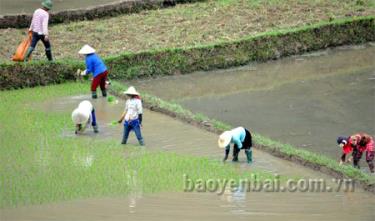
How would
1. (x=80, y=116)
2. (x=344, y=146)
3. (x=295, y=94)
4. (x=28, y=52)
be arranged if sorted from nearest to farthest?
(x=344, y=146) < (x=80, y=116) < (x=295, y=94) < (x=28, y=52)

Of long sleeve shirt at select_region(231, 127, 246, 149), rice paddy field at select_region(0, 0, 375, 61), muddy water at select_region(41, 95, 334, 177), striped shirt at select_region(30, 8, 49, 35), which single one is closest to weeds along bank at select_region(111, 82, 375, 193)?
muddy water at select_region(41, 95, 334, 177)

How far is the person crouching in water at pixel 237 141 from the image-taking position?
1323 cm

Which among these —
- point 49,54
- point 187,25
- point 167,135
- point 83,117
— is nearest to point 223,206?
point 167,135

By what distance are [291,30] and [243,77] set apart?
7.04 feet

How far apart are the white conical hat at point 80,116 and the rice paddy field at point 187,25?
4.65 meters

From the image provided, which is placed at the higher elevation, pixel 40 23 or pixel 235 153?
pixel 40 23

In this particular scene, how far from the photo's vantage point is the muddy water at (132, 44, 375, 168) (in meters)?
15.7

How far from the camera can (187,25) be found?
→ 2173 centimetres

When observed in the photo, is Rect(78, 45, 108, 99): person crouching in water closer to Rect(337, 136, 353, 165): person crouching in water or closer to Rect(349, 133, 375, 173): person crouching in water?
Rect(337, 136, 353, 165): person crouching in water

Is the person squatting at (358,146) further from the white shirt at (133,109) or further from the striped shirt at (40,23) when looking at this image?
the striped shirt at (40,23)

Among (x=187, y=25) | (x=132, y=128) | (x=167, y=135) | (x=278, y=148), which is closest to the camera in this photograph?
(x=278, y=148)

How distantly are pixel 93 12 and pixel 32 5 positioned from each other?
2.56 metres

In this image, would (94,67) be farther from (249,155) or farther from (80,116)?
(249,155)

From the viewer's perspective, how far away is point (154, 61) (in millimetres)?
19344
